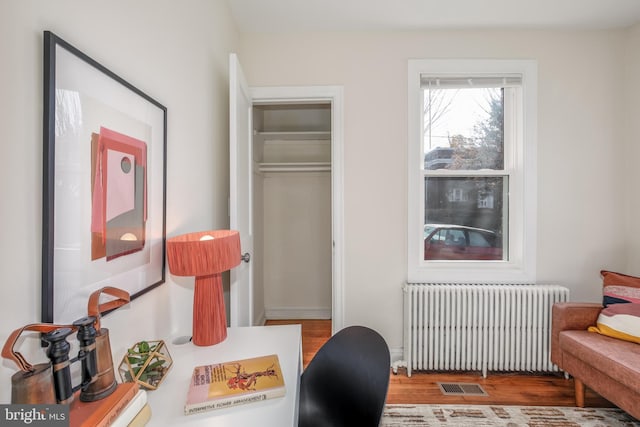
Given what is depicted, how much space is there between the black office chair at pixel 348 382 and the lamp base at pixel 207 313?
0.38 meters

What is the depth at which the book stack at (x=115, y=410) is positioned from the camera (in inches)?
22.7

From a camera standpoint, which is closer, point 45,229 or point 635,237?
point 45,229

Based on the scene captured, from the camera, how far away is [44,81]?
2.20 feet

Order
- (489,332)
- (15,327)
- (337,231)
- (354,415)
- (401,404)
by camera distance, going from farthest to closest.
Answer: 1. (337,231)
2. (489,332)
3. (401,404)
4. (354,415)
5. (15,327)

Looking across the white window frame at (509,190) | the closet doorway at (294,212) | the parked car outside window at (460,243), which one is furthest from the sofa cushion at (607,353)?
the closet doorway at (294,212)

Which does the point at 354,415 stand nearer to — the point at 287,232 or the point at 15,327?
the point at 15,327

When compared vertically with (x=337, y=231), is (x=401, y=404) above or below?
below

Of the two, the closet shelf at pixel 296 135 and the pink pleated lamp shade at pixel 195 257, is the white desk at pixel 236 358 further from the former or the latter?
the closet shelf at pixel 296 135

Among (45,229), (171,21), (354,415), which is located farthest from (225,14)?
(354,415)

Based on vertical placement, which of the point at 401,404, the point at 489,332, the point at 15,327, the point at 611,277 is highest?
the point at 15,327

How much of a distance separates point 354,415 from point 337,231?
4.80 ft

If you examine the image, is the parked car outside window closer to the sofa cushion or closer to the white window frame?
the white window frame

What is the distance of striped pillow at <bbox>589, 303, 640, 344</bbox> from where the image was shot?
1723mm

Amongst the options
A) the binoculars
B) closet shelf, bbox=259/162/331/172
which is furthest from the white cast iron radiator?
the binoculars
